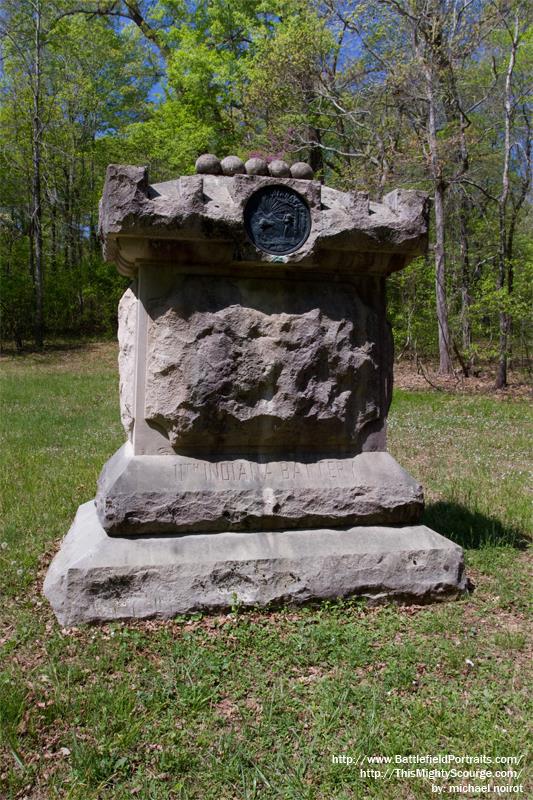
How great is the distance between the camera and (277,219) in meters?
4.08

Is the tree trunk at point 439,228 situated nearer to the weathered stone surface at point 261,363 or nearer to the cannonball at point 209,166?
the weathered stone surface at point 261,363

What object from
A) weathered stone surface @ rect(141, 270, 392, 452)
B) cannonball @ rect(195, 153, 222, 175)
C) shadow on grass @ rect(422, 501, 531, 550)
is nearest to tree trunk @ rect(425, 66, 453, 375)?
shadow on grass @ rect(422, 501, 531, 550)

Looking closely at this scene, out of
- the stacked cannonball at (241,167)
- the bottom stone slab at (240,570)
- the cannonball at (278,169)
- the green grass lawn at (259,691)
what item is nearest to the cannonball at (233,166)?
the stacked cannonball at (241,167)

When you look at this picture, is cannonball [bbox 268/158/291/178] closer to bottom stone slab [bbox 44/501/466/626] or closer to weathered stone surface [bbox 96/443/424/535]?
weathered stone surface [bbox 96/443/424/535]

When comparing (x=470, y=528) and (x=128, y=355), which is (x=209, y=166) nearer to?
(x=128, y=355)

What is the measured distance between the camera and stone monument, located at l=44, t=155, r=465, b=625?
3830 millimetres

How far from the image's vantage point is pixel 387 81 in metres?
15.2

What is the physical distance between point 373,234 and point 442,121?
49.1 ft

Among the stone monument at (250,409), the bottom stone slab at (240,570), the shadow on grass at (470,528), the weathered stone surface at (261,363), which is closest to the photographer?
the bottom stone slab at (240,570)

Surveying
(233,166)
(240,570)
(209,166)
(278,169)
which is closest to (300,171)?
(278,169)

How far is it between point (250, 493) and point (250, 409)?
Result: 0.53 m

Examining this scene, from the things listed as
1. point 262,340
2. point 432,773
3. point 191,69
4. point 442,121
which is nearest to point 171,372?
point 262,340

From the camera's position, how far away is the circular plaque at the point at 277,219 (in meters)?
4.06

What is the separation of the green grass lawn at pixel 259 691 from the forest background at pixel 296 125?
8647mm
